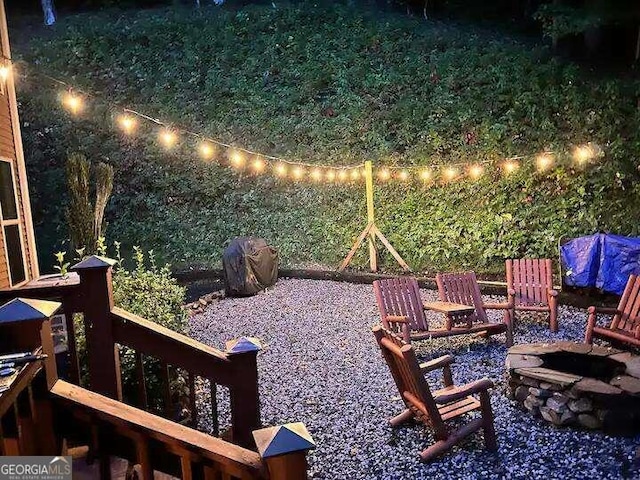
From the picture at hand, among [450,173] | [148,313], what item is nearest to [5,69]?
[148,313]

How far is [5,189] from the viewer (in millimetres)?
5711

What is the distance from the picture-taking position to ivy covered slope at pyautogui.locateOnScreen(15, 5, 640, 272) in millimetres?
9258

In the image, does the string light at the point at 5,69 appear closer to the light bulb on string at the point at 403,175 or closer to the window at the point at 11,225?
the window at the point at 11,225

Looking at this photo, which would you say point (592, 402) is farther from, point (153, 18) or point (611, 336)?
point (153, 18)

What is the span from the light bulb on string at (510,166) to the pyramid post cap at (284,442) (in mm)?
8614

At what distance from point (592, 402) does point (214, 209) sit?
34.9ft

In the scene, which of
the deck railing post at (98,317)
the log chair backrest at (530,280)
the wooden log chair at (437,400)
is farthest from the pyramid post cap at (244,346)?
the log chair backrest at (530,280)

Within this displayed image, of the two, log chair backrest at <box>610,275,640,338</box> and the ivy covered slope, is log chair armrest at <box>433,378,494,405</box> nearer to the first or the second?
log chair backrest at <box>610,275,640,338</box>

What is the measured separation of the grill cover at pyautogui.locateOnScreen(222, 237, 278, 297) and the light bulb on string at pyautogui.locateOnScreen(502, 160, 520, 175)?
194 inches

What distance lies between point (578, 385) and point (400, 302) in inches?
97.5

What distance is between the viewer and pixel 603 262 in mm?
7129

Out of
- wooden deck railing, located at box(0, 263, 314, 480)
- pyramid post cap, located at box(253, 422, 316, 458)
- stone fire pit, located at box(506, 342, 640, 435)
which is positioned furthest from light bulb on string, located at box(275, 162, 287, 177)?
pyramid post cap, located at box(253, 422, 316, 458)

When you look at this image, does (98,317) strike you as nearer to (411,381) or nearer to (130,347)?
(130,347)

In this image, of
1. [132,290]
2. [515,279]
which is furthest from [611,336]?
[132,290]
